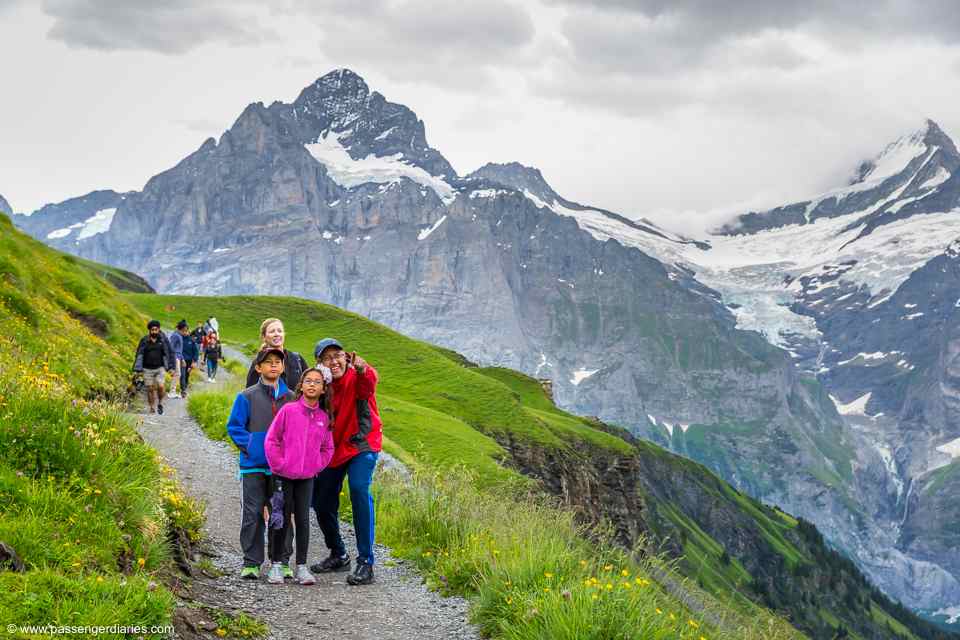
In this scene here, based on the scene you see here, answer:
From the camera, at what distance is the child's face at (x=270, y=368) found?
Result: 12.2 metres

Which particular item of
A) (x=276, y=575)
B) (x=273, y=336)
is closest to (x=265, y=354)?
(x=273, y=336)

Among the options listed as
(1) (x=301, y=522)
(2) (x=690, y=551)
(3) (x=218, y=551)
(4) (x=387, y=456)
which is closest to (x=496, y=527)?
(1) (x=301, y=522)

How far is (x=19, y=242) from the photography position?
3444 cm

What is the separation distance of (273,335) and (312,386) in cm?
185

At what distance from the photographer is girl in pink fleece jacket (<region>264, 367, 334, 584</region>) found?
11578 mm

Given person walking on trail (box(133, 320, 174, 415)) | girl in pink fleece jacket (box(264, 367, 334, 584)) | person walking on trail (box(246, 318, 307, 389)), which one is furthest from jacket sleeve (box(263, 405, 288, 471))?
person walking on trail (box(133, 320, 174, 415))

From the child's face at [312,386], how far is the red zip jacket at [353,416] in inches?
22.5

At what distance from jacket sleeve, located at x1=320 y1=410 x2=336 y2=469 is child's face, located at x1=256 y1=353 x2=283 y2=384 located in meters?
1.09

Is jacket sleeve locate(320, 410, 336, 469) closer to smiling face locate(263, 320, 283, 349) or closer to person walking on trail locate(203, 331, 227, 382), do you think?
smiling face locate(263, 320, 283, 349)

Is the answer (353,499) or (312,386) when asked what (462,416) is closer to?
(353,499)

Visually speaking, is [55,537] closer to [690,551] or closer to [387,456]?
[387,456]

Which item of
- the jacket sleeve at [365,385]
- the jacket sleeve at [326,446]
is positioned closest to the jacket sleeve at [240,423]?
the jacket sleeve at [326,446]

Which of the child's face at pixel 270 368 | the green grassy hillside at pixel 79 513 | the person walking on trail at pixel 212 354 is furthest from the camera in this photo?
the person walking on trail at pixel 212 354

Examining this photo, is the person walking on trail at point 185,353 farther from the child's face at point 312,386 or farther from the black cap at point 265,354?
the child's face at point 312,386
